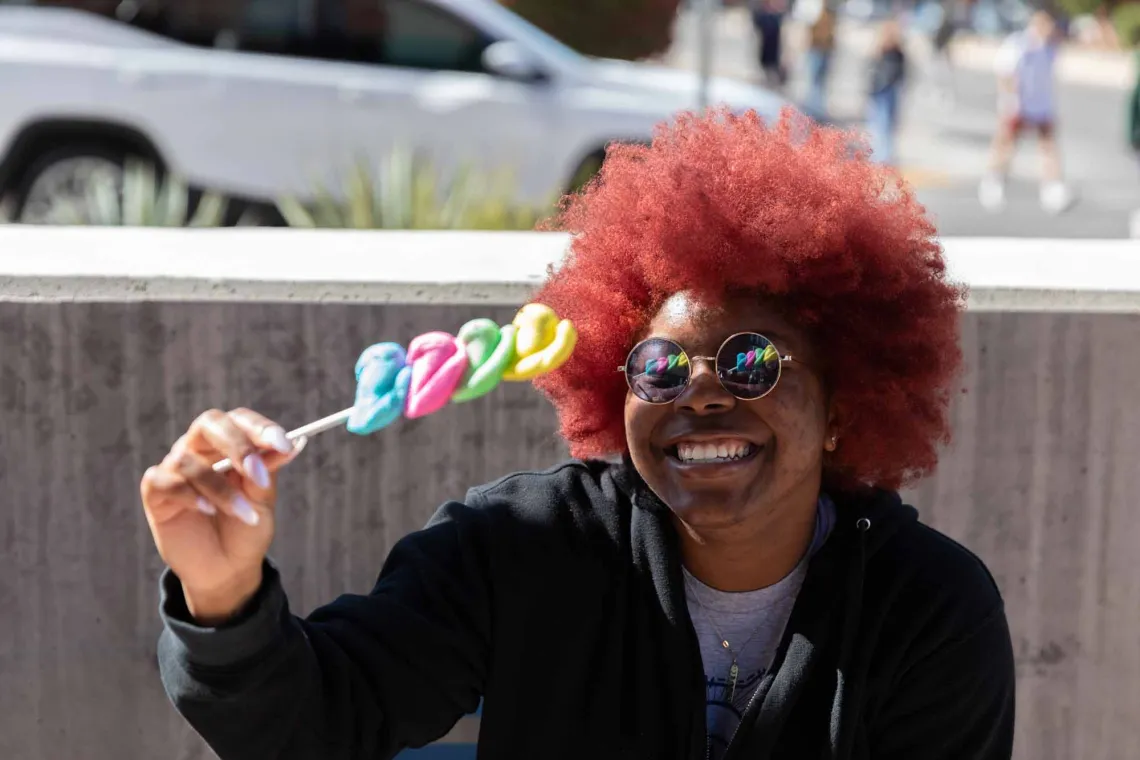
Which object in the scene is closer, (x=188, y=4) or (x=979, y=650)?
(x=979, y=650)

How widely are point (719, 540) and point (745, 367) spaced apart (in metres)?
0.31

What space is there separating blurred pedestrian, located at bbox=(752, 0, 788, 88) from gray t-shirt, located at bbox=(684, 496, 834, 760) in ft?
73.4

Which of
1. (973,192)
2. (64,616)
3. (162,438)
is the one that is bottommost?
(64,616)

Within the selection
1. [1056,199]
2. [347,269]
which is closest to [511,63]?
[1056,199]

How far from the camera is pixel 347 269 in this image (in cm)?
340

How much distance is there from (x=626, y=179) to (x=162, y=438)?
48.2 inches

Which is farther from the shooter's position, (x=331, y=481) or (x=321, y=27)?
(x=321, y=27)

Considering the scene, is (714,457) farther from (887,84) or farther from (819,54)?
(819,54)

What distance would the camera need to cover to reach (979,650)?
2523 mm

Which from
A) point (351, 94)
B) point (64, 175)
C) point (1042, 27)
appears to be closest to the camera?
point (64, 175)

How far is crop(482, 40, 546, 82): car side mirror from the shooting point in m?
10.3

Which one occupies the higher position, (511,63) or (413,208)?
(511,63)

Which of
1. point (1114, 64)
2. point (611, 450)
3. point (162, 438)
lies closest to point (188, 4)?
point (162, 438)

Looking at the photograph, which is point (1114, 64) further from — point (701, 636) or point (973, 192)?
point (701, 636)
